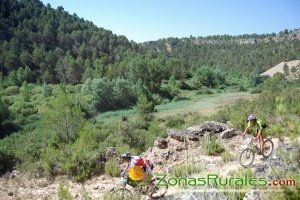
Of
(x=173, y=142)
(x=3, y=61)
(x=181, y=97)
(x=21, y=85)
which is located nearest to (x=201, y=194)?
(x=173, y=142)

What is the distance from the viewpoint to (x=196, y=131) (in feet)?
48.2

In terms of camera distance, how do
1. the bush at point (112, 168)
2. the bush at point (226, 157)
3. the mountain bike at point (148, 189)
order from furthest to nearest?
the bush at point (112, 168) < the bush at point (226, 157) < the mountain bike at point (148, 189)

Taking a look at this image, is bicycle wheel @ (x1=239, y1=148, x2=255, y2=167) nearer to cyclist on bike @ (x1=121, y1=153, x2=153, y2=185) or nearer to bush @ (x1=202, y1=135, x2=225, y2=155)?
bush @ (x1=202, y1=135, x2=225, y2=155)

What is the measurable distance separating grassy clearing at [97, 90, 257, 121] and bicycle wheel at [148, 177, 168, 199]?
147 ft

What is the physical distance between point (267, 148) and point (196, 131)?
3.31 m

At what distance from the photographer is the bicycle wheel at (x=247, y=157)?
11211 mm

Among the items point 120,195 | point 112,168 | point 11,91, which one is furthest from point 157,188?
point 11,91

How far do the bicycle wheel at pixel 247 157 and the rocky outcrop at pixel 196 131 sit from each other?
131 inches

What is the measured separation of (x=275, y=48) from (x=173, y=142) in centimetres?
15325

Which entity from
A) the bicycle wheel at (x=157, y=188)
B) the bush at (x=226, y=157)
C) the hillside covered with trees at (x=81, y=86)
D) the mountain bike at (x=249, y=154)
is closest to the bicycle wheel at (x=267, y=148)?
the mountain bike at (x=249, y=154)

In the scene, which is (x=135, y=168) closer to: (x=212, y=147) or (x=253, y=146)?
(x=253, y=146)

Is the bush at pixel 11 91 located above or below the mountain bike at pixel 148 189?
below

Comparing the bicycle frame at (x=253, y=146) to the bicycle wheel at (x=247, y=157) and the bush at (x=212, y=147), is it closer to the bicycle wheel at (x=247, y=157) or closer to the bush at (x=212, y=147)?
the bicycle wheel at (x=247, y=157)

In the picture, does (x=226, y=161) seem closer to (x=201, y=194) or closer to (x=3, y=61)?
(x=201, y=194)
